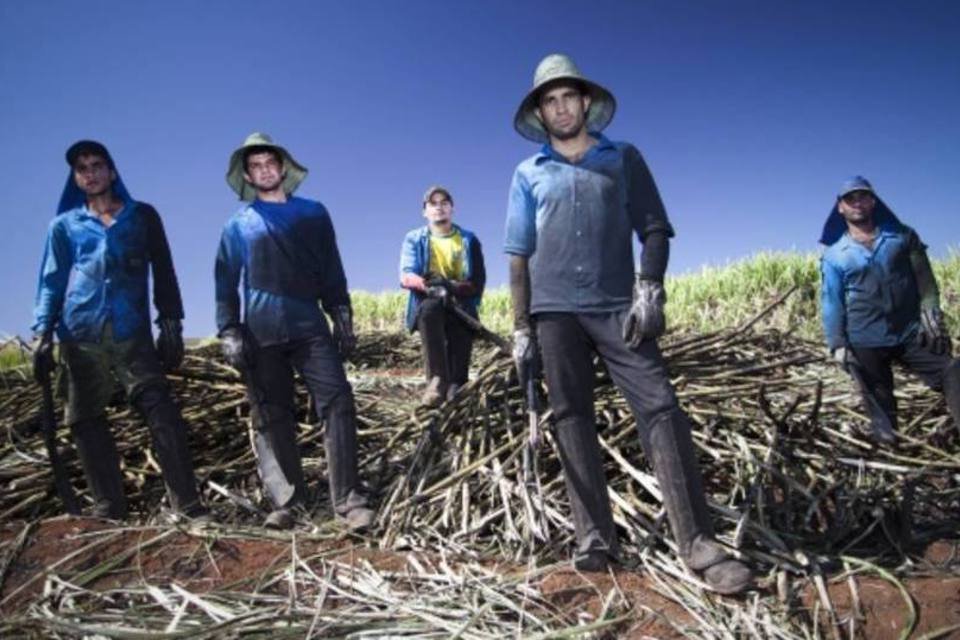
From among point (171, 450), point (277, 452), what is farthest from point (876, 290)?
point (171, 450)

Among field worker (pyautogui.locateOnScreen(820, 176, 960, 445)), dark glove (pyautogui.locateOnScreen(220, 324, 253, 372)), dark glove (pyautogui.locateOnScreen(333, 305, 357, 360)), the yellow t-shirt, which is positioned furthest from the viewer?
the yellow t-shirt

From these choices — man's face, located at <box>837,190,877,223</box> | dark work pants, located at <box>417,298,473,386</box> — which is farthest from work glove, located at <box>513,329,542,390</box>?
man's face, located at <box>837,190,877,223</box>

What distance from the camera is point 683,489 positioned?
2662 mm

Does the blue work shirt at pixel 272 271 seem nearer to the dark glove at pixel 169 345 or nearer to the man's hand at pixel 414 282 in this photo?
the dark glove at pixel 169 345

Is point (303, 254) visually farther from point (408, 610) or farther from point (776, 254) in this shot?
point (776, 254)

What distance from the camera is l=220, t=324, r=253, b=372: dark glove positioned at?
379cm

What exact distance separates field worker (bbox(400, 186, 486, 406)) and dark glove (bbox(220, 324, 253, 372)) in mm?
2074

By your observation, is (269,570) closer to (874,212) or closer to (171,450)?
(171,450)

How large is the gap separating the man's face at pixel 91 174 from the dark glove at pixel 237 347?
46.4 inches

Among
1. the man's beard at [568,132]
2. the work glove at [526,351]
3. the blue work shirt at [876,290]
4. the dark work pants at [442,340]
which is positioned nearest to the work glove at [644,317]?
the work glove at [526,351]

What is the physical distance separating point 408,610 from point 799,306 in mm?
10029

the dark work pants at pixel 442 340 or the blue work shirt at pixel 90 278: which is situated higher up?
the blue work shirt at pixel 90 278

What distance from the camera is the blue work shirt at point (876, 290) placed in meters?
4.75

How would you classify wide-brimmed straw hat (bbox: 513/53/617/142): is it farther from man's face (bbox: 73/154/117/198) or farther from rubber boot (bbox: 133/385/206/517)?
rubber boot (bbox: 133/385/206/517)
